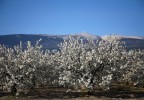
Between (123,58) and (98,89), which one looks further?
(98,89)

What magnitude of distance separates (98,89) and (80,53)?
36.5 feet

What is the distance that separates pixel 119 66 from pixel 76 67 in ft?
25.9

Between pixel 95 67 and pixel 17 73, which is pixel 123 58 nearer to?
pixel 95 67

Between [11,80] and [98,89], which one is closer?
[11,80]

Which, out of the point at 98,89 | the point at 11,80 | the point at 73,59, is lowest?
Result: the point at 98,89

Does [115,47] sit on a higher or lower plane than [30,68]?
higher

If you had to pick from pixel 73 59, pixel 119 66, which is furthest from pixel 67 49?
pixel 119 66

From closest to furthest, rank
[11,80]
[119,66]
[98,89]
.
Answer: [11,80]
[119,66]
[98,89]

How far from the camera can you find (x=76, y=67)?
4984cm

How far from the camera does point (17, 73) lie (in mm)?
48625

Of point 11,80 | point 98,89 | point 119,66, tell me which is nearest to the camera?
point 11,80

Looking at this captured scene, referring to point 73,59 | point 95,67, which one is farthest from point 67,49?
point 95,67

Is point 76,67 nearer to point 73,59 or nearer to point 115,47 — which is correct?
point 73,59

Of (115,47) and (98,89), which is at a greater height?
(115,47)
